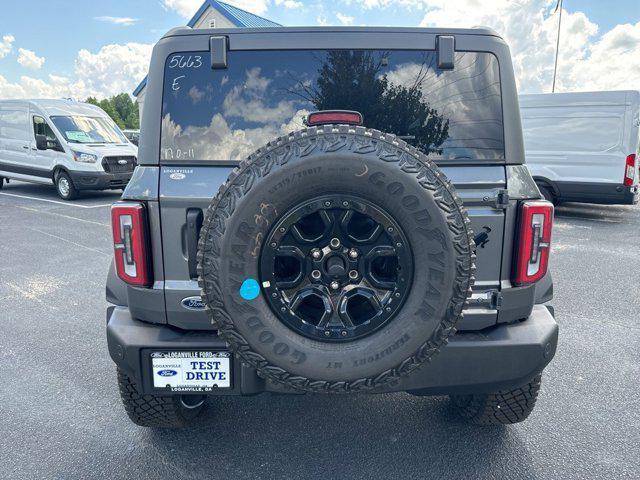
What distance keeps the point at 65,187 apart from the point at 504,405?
447 inches

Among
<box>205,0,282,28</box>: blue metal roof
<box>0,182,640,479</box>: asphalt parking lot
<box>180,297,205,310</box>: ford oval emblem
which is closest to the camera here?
<box>180,297,205,310</box>: ford oval emblem

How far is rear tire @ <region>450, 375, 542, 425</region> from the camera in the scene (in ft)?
8.18

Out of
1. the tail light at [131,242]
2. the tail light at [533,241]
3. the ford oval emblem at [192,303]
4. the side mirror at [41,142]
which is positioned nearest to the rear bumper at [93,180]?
the side mirror at [41,142]

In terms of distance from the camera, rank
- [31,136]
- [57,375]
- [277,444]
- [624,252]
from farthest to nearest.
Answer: [31,136] → [624,252] → [57,375] → [277,444]

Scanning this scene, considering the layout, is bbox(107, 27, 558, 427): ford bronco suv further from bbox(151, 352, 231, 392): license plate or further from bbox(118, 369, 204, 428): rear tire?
bbox(118, 369, 204, 428): rear tire

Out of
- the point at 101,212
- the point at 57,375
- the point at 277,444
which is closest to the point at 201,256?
the point at 277,444

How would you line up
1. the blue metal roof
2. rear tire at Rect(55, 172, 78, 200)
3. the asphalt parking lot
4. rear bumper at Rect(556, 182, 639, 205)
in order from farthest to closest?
1. the blue metal roof
2. rear tire at Rect(55, 172, 78, 200)
3. rear bumper at Rect(556, 182, 639, 205)
4. the asphalt parking lot

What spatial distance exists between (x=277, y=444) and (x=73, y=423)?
3.90 ft

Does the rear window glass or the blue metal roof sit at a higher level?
the blue metal roof

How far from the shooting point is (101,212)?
9.70 metres

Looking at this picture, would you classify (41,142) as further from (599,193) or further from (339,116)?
(599,193)

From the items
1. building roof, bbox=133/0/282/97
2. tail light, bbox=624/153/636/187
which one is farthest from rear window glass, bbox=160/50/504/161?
building roof, bbox=133/0/282/97

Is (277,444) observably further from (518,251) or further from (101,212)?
(101,212)

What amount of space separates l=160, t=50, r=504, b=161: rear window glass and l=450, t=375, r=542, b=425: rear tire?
1.21m
